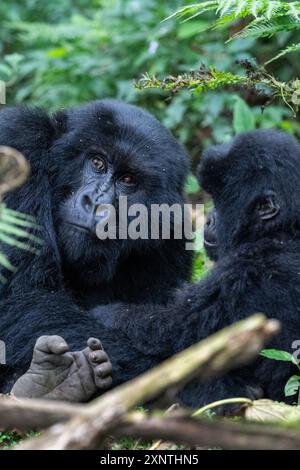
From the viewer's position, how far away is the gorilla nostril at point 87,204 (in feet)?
16.6

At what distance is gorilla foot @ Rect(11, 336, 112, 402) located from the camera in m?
4.13

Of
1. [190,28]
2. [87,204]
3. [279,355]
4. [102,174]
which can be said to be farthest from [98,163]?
[190,28]

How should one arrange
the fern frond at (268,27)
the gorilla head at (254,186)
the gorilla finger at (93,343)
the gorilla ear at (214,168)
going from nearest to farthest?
the gorilla finger at (93,343), the gorilla head at (254,186), the fern frond at (268,27), the gorilla ear at (214,168)

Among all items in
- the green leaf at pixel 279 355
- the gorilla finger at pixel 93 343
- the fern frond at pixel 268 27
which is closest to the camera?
the green leaf at pixel 279 355

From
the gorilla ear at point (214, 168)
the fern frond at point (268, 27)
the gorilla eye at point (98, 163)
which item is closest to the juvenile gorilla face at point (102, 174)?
the gorilla eye at point (98, 163)

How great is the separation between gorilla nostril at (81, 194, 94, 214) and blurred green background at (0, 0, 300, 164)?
13.5 feet

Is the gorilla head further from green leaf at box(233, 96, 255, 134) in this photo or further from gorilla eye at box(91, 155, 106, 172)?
green leaf at box(233, 96, 255, 134)

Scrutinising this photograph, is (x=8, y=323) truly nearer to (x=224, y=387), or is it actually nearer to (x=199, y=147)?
(x=224, y=387)

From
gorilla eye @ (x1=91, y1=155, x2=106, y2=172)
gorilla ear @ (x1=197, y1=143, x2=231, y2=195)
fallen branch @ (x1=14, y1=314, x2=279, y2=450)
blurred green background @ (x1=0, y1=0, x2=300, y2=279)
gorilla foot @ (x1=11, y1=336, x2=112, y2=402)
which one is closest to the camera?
fallen branch @ (x1=14, y1=314, x2=279, y2=450)

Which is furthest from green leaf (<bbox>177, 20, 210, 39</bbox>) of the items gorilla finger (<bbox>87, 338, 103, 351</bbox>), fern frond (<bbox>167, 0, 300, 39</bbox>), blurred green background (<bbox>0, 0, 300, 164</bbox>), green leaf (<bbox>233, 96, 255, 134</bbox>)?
gorilla finger (<bbox>87, 338, 103, 351</bbox>)

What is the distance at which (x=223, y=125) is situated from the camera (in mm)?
9281

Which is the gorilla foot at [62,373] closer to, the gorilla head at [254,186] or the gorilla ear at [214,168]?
the gorilla head at [254,186]

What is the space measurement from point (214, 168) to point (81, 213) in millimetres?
920

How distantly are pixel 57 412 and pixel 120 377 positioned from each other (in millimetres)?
2825
